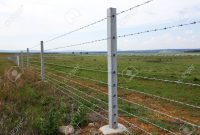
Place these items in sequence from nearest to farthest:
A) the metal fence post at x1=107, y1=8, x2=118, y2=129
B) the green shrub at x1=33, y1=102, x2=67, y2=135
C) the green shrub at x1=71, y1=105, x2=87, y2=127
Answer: the metal fence post at x1=107, y1=8, x2=118, y2=129
the green shrub at x1=33, y1=102, x2=67, y2=135
the green shrub at x1=71, y1=105, x2=87, y2=127

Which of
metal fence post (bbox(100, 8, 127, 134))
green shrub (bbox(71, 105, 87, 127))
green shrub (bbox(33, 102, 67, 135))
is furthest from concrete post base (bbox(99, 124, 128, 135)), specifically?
green shrub (bbox(33, 102, 67, 135))

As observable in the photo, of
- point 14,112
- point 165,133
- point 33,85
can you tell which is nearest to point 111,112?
point 165,133

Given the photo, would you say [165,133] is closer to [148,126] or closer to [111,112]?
[148,126]

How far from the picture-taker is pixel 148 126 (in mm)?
6398

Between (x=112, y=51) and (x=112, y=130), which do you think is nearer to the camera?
(x=112, y=51)

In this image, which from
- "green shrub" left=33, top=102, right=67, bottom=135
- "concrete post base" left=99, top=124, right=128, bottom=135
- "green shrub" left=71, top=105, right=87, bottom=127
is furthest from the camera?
"green shrub" left=71, top=105, right=87, bottom=127

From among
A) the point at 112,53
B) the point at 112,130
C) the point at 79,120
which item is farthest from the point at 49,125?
the point at 112,53

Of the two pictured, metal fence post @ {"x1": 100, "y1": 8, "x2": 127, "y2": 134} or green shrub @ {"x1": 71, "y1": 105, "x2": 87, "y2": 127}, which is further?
green shrub @ {"x1": 71, "y1": 105, "x2": 87, "y2": 127}

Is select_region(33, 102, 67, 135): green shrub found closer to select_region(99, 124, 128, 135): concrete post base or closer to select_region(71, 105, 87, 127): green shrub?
select_region(71, 105, 87, 127): green shrub

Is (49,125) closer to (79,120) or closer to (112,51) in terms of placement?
(79,120)

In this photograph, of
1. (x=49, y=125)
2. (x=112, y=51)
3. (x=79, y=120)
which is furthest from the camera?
(x=79, y=120)

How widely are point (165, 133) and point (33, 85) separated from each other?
6.93 m

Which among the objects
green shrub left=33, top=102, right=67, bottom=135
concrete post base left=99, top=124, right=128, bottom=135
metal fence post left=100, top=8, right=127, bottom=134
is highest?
metal fence post left=100, top=8, right=127, bottom=134

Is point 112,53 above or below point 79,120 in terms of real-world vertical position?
above
